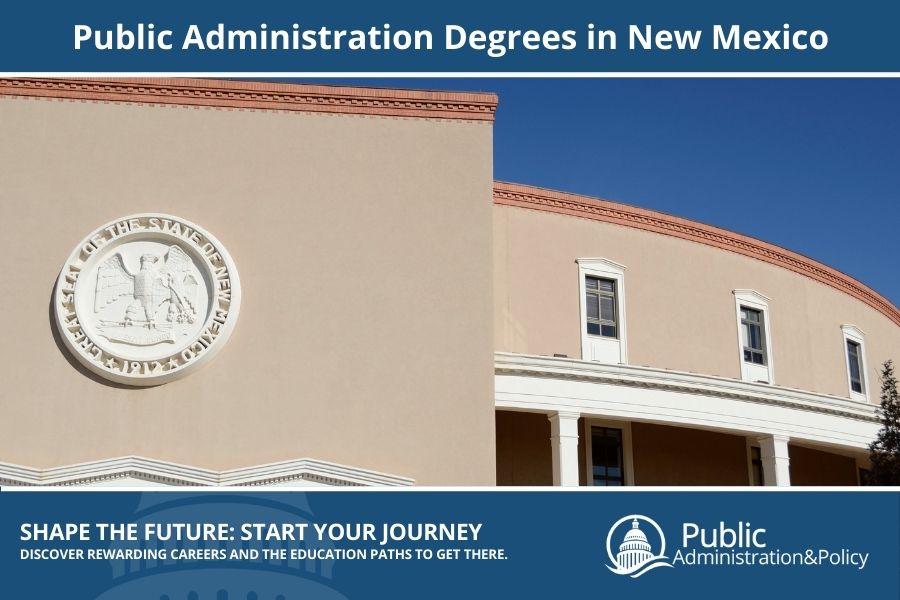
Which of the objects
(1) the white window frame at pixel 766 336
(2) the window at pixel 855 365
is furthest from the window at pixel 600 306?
(2) the window at pixel 855 365

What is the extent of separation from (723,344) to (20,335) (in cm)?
1576

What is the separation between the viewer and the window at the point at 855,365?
29250 mm

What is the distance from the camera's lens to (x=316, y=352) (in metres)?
18.1

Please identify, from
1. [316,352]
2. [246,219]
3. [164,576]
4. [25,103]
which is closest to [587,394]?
[316,352]

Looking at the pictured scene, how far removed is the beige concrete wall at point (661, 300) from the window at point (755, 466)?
1.88m

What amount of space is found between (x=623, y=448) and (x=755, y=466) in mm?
3489

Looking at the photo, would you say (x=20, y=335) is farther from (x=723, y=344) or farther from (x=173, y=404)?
(x=723, y=344)

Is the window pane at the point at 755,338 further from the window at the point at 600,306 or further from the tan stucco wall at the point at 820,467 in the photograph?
the window at the point at 600,306

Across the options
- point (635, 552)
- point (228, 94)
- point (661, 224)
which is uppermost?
point (661, 224)

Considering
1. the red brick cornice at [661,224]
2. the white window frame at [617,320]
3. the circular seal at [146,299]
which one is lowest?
the circular seal at [146,299]

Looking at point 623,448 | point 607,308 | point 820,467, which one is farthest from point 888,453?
point 607,308

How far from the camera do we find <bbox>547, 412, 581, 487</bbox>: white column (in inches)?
777

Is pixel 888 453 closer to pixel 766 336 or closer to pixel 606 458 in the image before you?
pixel 606 458

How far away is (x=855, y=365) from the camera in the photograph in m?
29.6
